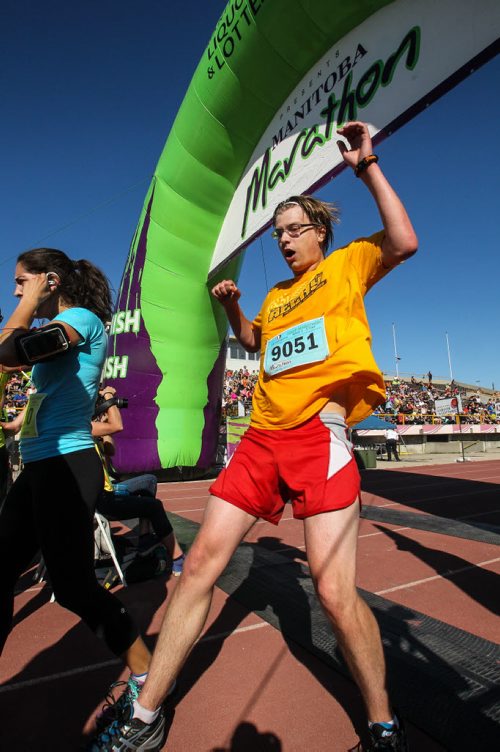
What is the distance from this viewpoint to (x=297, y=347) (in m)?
1.71

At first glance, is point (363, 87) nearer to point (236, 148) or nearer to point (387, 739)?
point (236, 148)

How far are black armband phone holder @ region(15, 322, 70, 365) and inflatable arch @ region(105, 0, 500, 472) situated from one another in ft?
16.5

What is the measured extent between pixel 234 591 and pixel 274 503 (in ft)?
6.22

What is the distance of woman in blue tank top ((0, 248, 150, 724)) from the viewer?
1.57 metres

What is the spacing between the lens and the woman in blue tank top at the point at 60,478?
1573 millimetres

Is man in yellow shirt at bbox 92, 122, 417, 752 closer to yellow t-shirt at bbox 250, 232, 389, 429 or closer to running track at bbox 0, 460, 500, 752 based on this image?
yellow t-shirt at bbox 250, 232, 389, 429

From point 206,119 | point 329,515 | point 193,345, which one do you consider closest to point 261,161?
point 206,119

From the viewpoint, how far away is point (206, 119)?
8438 mm

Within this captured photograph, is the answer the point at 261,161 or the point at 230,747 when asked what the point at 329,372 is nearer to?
the point at 230,747

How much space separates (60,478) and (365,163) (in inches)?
63.7

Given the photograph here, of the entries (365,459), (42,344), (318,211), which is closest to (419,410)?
(365,459)

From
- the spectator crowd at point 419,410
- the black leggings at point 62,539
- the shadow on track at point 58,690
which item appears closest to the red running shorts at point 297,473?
the black leggings at point 62,539

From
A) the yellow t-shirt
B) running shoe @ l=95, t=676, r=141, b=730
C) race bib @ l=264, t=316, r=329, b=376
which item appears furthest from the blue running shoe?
race bib @ l=264, t=316, r=329, b=376

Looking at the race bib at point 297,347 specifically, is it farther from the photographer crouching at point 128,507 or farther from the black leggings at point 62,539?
the photographer crouching at point 128,507
